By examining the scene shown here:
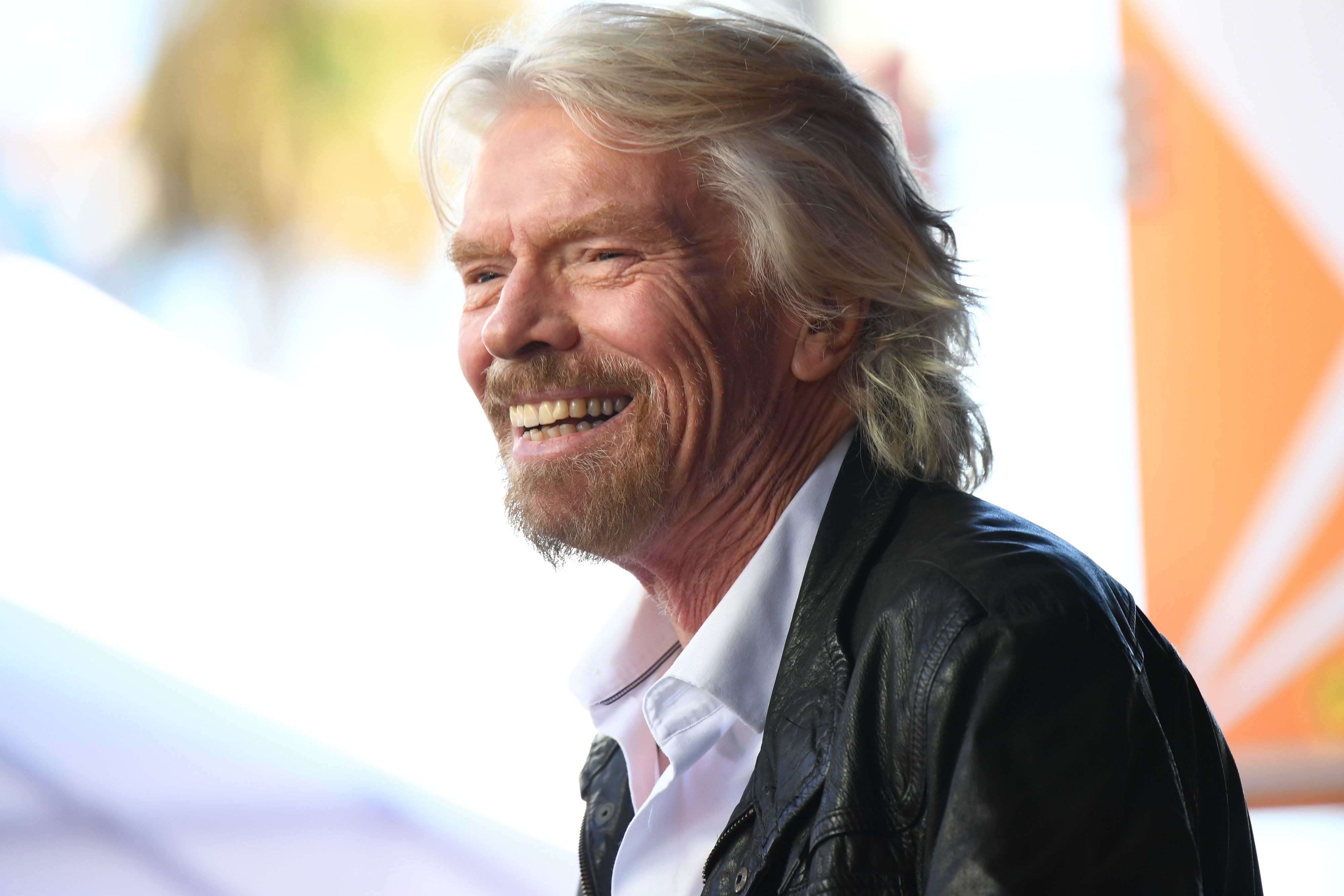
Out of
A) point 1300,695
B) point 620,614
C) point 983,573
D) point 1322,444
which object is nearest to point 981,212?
point 1322,444

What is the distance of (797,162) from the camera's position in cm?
145

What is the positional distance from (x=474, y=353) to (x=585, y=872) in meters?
0.70

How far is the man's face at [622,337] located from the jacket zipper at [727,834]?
0.40 m

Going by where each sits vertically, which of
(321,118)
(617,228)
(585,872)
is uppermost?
(321,118)

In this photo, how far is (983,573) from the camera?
1.03 meters

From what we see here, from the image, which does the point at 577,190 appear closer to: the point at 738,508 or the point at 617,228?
the point at 617,228

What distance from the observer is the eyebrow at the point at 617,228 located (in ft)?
4.58

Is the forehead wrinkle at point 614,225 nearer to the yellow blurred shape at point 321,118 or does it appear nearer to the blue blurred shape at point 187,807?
the blue blurred shape at point 187,807

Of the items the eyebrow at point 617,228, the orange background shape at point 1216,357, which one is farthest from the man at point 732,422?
the orange background shape at point 1216,357

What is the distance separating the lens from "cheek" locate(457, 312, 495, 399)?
1527 millimetres

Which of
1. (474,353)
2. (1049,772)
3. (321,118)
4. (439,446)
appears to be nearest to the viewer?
(1049,772)

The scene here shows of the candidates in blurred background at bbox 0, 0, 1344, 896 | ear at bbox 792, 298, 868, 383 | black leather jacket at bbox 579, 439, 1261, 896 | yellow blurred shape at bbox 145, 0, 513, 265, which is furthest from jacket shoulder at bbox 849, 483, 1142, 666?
yellow blurred shape at bbox 145, 0, 513, 265

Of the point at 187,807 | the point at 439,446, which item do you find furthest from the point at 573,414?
the point at 187,807

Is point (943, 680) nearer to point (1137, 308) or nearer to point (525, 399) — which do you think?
point (525, 399)
